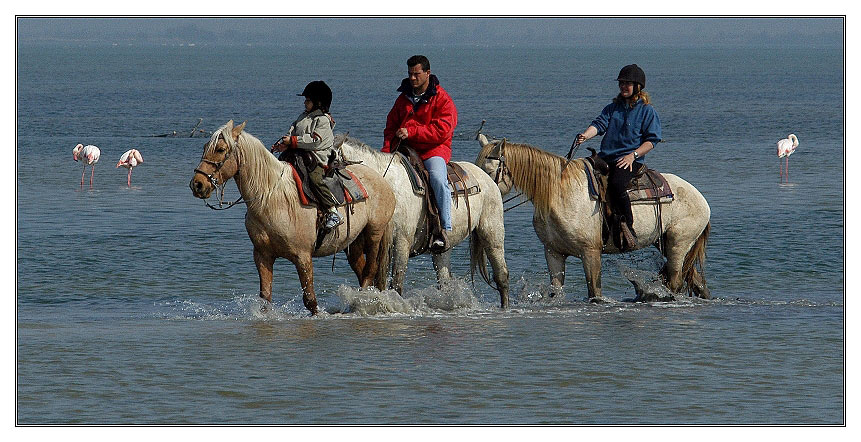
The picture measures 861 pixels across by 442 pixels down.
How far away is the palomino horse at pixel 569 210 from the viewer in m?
12.6

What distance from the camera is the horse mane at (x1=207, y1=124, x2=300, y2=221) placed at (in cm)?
1095

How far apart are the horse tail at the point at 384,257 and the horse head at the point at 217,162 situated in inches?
64.8

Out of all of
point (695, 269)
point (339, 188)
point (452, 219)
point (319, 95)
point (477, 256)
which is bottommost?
point (695, 269)

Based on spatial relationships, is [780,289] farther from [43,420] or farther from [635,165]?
[43,420]

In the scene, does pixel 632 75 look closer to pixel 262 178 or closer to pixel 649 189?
pixel 649 189

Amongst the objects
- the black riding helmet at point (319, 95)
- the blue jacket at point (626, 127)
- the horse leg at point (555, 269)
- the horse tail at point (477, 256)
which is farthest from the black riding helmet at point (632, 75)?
the black riding helmet at point (319, 95)

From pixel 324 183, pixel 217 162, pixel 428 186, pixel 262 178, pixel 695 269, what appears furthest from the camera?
pixel 695 269

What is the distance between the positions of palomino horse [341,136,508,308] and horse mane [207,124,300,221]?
804 mm

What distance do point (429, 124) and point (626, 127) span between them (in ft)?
5.84

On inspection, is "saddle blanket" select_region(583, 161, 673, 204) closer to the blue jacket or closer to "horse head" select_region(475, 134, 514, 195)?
the blue jacket

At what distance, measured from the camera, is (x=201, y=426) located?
28.3ft

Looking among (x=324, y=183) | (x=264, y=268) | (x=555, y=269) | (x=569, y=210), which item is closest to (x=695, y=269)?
(x=555, y=269)

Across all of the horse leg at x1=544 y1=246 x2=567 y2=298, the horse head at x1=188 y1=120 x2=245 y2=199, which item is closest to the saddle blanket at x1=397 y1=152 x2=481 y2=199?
the horse leg at x1=544 y1=246 x2=567 y2=298

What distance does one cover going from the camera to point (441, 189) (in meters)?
12.1
